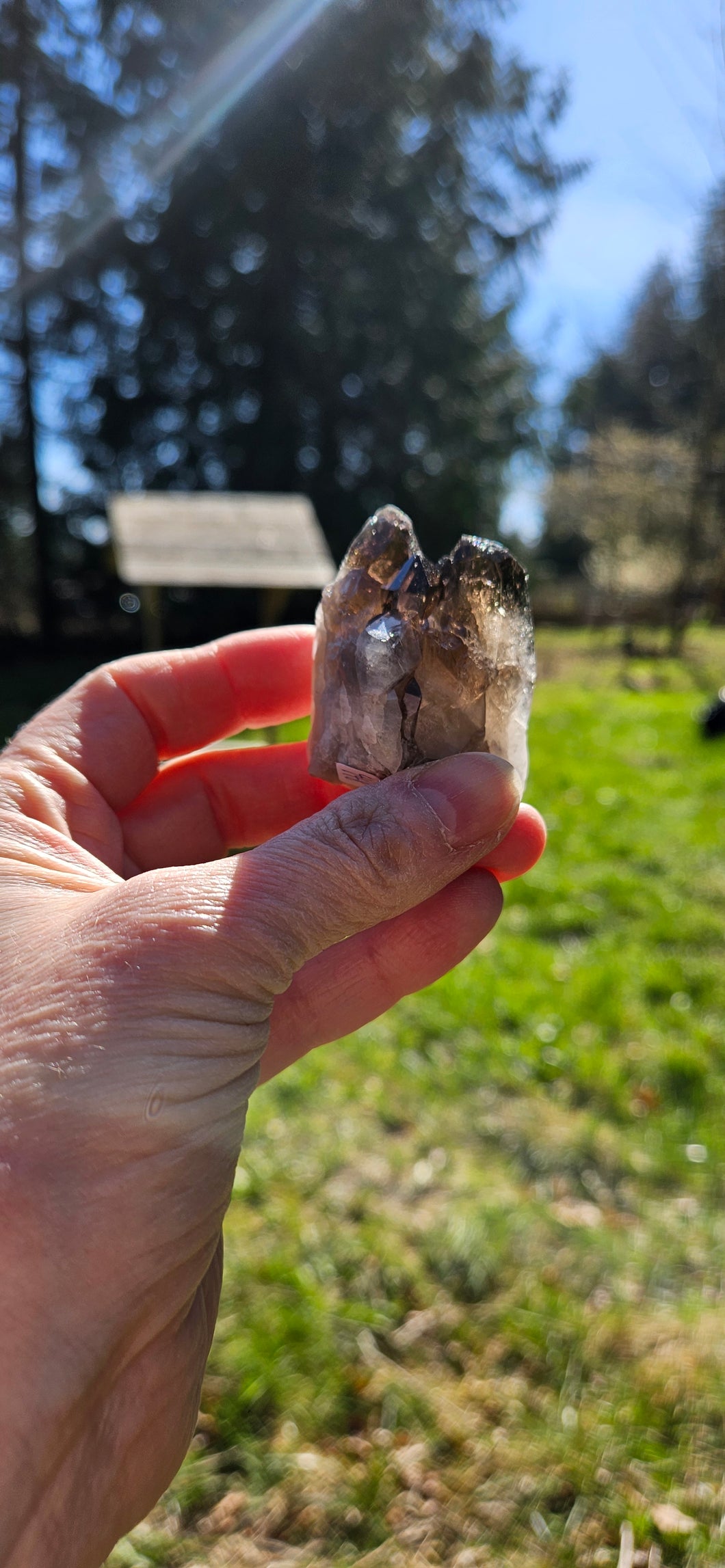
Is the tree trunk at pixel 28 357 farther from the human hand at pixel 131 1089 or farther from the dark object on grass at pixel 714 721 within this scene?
the human hand at pixel 131 1089

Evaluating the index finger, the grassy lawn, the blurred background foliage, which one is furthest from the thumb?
the blurred background foliage

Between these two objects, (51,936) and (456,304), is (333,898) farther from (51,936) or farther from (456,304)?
(456,304)

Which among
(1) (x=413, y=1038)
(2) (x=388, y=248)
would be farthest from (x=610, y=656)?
(1) (x=413, y=1038)

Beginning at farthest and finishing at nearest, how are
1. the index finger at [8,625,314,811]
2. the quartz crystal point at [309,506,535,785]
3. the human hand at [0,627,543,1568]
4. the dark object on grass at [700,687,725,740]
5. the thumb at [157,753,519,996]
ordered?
1. the dark object on grass at [700,687,725,740]
2. the index finger at [8,625,314,811]
3. the quartz crystal point at [309,506,535,785]
4. the thumb at [157,753,519,996]
5. the human hand at [0,627,543,1568]

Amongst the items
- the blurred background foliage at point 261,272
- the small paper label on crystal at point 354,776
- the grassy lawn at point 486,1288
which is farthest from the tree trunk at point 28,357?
the small paper label on crystal at point 354,776

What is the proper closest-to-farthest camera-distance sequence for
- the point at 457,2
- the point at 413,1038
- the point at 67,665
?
the point at 413,1038
the point at 457,2
the point at 67,665

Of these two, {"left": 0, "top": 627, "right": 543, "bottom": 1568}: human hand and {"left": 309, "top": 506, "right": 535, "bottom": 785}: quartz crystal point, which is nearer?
{"left": 0, "top": 627, "right": 543, "bottom": 1568}: human hand

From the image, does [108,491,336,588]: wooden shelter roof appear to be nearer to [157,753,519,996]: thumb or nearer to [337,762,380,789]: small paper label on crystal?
[337,762,380,789]: small paper label on crystal
